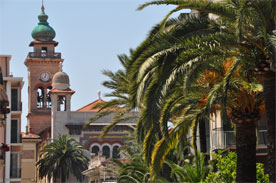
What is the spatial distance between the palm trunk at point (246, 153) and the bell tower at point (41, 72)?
65.1 meters

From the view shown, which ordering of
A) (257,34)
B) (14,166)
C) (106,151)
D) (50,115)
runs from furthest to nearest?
(50,115) → (106,151) → (14,166) → (257,34)

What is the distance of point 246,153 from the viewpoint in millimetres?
19906

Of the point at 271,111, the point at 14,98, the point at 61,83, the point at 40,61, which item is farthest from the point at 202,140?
the point at 40,61

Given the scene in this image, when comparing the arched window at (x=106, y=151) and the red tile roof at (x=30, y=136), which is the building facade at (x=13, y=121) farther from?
the red tile roof at (x=30, y=136)

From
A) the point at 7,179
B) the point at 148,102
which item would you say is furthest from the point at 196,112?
the point at 7,179

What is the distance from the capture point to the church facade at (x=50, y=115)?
70.9 metres

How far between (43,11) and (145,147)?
243ft

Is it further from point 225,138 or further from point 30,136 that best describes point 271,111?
point 30,136

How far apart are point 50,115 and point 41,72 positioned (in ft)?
20.6

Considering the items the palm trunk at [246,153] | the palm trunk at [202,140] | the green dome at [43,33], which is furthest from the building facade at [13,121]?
the palm trunk at [246,153]

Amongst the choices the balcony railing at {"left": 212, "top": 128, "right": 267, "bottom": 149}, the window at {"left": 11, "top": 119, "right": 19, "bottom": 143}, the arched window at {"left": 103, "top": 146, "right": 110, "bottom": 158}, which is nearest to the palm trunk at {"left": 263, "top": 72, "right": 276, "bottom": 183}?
the balcony railing at {"left": 212, "top": 128, "right": 267, "bottom": 149}

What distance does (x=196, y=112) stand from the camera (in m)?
22.7

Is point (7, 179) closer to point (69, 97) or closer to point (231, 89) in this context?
point (69, 97)

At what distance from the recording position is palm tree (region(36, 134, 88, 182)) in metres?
63.9
